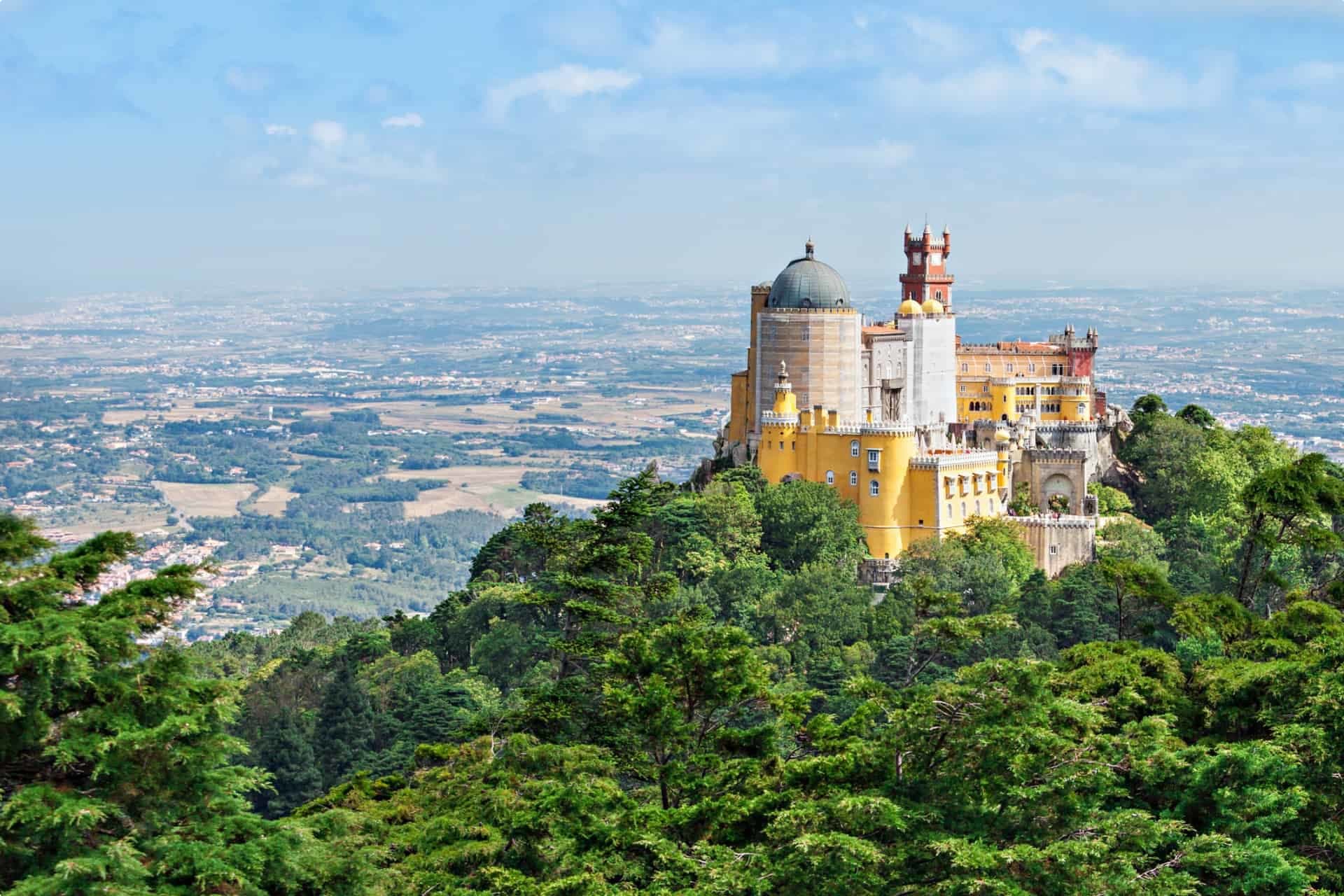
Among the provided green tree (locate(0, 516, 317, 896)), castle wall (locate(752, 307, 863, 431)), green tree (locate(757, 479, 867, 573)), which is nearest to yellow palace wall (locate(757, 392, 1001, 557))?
green tree (locate(757, 479, 867, 573))

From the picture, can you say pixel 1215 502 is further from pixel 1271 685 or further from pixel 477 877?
pixel 477 877

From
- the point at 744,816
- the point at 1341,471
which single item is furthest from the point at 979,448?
the point at 744,816

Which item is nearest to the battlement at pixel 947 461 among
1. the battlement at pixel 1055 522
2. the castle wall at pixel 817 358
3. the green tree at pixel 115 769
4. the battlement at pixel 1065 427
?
the battlement at pixel 1055 522

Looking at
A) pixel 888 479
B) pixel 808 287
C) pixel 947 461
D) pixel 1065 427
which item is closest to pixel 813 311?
pixel 808 287

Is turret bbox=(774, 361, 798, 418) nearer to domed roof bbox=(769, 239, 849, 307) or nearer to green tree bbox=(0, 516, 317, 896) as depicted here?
domed roof bbox=(769, 239, 849, 307)

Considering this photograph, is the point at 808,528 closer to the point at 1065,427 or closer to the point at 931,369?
the point at 931,369

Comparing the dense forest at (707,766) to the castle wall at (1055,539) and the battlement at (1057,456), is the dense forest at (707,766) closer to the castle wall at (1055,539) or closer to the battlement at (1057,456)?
the castle wall at (1055,539)
